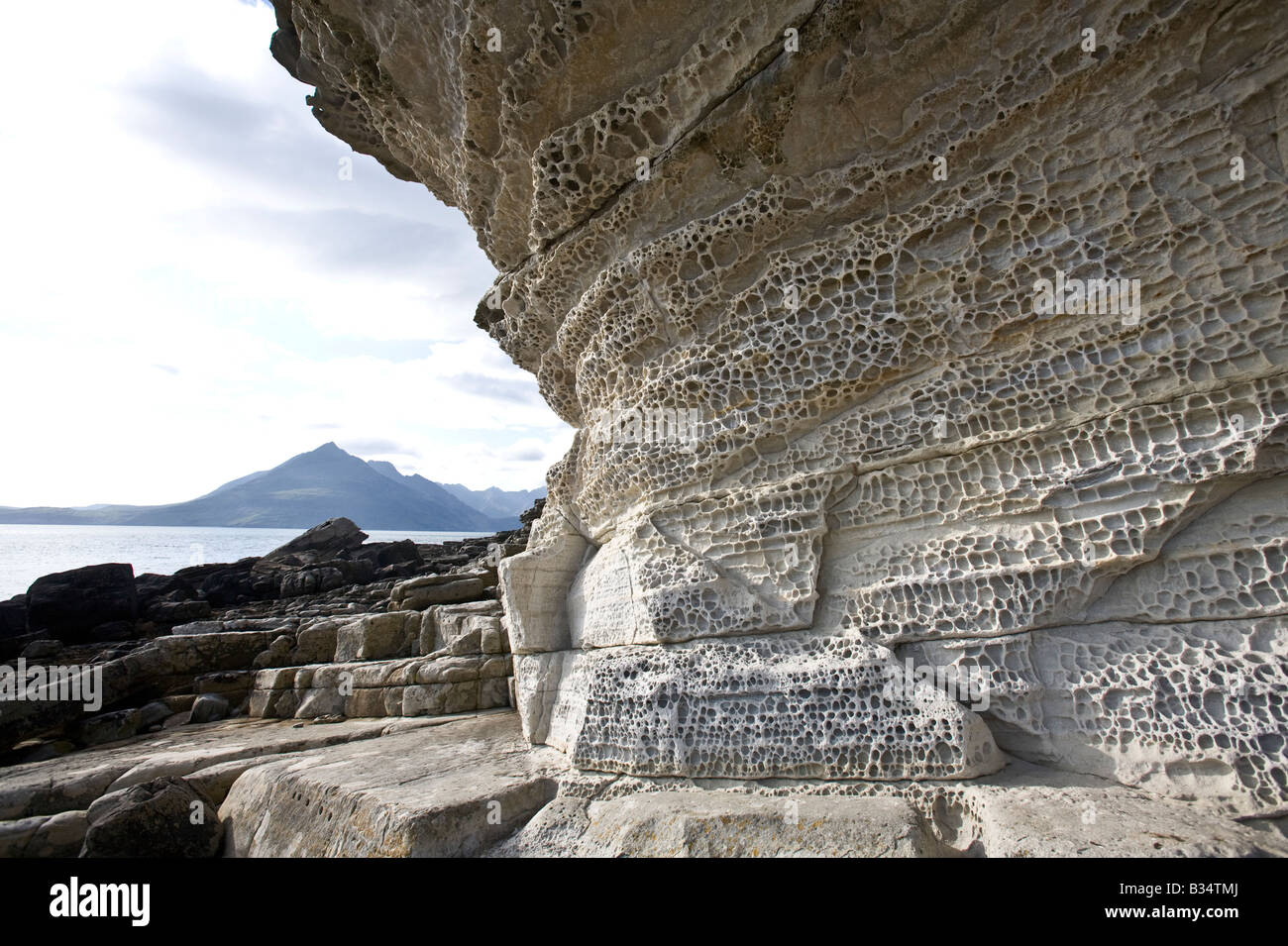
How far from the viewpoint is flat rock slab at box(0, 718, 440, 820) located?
467cm

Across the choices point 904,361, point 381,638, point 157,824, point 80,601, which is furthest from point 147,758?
point 80,601

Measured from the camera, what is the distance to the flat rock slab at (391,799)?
3.01 metres

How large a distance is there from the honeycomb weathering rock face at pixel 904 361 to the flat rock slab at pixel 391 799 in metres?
0.42

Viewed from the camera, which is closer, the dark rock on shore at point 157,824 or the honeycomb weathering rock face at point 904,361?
the honeycomb weathering rock face at point 904,361

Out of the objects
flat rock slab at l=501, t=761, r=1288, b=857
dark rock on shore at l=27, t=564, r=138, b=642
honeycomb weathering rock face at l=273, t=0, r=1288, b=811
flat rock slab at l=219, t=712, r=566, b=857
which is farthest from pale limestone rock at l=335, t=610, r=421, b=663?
dark rock on shore at l=27, t=564, r=138, b=642

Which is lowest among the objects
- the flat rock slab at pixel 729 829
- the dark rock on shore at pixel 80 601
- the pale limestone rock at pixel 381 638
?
the flat rock slab at pixel 729 829

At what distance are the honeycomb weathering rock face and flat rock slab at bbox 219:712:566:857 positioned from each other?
42cm

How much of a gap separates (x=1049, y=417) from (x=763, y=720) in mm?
2119

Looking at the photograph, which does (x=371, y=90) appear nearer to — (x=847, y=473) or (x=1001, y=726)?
(x=847, y=473)

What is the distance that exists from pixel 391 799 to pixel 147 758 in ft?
11.8

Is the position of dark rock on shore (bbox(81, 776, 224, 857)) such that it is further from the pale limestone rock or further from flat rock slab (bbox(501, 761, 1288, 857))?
the pale limestone rock

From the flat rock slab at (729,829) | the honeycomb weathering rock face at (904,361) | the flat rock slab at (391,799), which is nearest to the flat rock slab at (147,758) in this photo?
the flat rock slab at (391,799)

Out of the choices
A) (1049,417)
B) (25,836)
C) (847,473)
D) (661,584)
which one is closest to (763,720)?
(661,584)

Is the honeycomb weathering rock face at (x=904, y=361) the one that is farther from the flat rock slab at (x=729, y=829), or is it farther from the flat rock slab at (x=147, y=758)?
the flat rock slab at (x=147, y=758)
